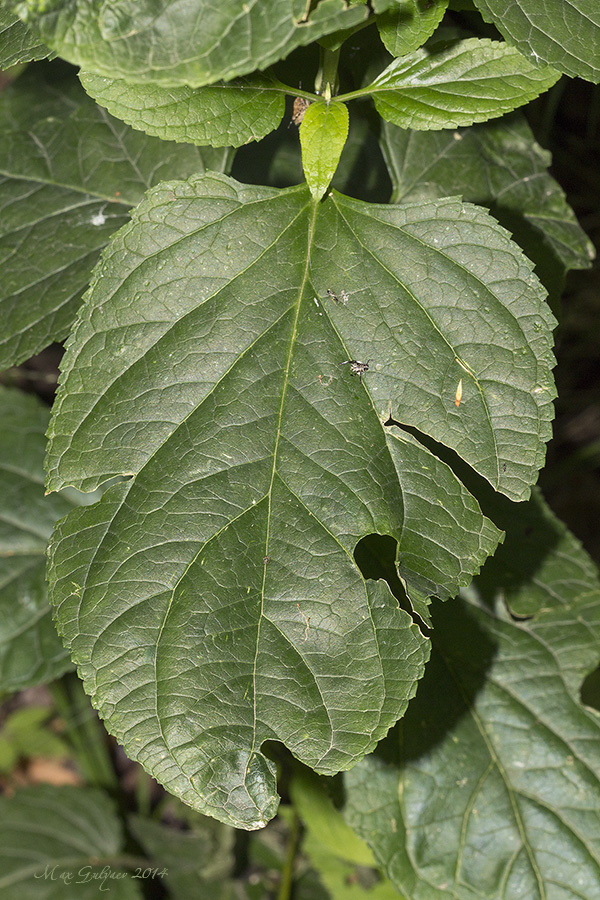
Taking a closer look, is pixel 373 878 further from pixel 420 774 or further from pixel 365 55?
pixel 365 55

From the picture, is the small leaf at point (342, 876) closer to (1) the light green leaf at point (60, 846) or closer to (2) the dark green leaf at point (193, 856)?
(2) the dark green leaf at point (193, 856)

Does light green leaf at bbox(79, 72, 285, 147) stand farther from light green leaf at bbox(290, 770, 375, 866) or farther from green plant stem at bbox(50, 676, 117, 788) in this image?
green plant stem at bbox(50, 676, 117, 788)

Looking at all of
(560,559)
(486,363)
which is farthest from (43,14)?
(560,559)

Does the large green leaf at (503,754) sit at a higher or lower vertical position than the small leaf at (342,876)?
higher

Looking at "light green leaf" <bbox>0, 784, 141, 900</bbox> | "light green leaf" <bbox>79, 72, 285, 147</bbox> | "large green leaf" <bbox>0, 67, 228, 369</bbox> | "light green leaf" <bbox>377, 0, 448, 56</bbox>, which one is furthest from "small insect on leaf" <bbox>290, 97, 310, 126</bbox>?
"light green leaf" <bbox>0, 784, 141, 900</bbox>

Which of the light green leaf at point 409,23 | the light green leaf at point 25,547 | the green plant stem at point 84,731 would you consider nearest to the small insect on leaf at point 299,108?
the light green leaf at point 409,23

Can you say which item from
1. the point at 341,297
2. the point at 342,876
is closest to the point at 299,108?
the point at 341,297
